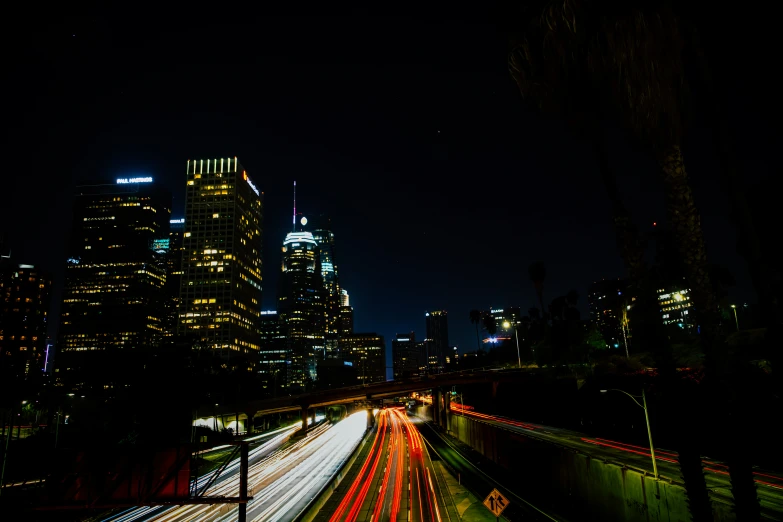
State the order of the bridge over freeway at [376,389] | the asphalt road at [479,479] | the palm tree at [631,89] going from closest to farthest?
the palm tree at [631,89], the asphalt road at [479,479], the bridge over freeway at [376,389]

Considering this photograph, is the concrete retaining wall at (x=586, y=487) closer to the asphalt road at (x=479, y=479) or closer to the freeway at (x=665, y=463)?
the asphalt road at (x=479, y=479)

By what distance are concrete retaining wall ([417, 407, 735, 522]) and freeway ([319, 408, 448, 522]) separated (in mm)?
7464

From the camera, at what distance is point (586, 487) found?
29.5 meters

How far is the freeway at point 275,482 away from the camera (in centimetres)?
3100

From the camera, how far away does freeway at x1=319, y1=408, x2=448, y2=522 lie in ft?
106

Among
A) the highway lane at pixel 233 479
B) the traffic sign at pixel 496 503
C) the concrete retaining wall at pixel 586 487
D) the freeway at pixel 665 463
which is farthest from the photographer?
the highway lane at pixel 233 479

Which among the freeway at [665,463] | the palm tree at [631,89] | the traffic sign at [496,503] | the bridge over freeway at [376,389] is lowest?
the freeway at [665,463]

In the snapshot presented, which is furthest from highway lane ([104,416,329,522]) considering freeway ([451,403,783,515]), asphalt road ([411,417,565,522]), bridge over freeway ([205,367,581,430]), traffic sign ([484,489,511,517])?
freeway ([451,403,783,515])

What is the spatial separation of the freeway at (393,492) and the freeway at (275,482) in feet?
9.76

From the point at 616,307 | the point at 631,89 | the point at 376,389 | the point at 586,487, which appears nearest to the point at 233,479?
the point at 586,487

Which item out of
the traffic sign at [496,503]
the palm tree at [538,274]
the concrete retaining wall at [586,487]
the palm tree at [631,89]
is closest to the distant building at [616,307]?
the palm tree at [538,274]

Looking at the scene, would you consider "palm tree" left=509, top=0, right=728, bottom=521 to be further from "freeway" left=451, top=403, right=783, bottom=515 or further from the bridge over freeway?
the bridge over freeway

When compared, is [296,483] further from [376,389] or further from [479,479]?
[376,389]

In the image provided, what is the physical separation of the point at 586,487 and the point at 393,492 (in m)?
17.0
